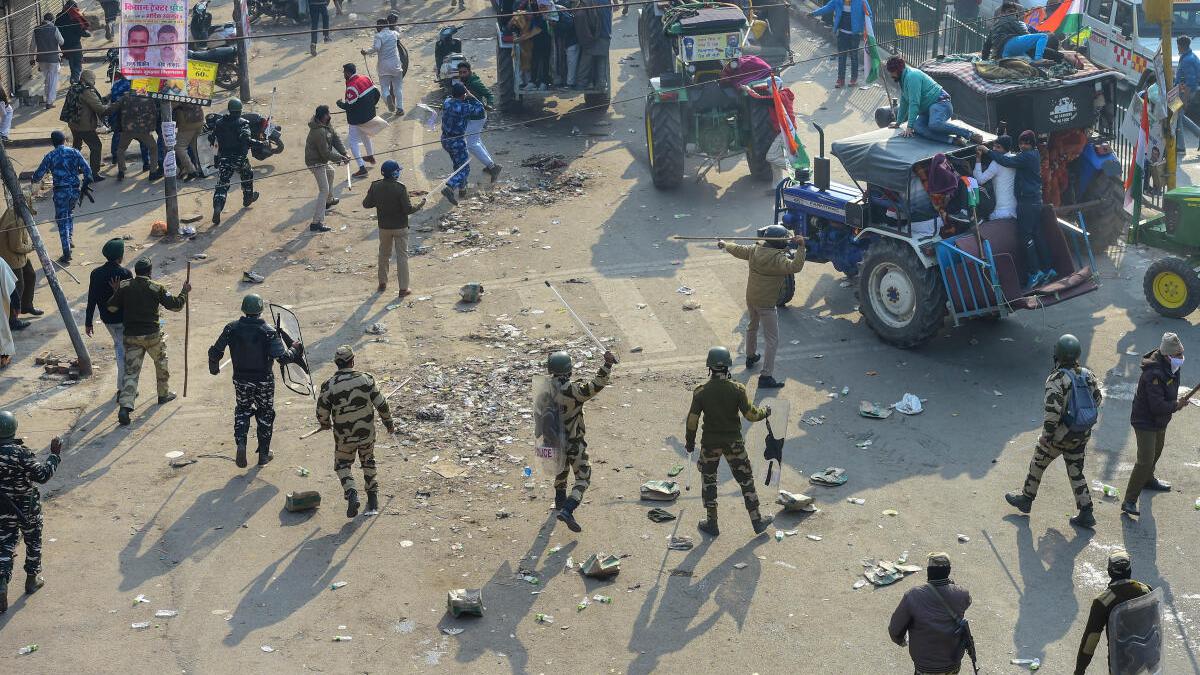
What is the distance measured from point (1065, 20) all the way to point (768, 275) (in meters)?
9.45

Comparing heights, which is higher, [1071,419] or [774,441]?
[1071,419]

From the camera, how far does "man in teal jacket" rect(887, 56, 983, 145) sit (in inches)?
551

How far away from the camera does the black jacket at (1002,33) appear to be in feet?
56.0

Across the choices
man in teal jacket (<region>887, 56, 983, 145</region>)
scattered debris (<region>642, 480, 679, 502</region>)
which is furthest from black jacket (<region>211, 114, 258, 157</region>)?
scattered debris (<region>642, 480, 679, 502</region>)

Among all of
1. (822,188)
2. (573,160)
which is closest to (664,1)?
(573,160)

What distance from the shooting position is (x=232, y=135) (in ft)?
58.2

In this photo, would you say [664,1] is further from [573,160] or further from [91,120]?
[91,120]

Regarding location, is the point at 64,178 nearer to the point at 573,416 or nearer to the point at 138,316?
the point at 138,316

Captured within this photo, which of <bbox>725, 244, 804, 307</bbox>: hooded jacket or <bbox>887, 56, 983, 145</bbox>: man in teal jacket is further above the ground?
<bbox>887, 56, 983, 145</bbox>: man in teal jacket

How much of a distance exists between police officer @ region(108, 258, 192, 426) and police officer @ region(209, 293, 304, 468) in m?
1.19

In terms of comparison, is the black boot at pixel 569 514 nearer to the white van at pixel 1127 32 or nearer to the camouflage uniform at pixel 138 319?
the camouflage uniform at pixel 138 319

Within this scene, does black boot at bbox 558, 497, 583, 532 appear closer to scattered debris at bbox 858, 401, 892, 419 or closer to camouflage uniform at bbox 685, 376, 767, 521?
camouflage uniform at bbox 685, 376, 767, 521

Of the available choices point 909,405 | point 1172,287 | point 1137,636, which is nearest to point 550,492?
point 909,405

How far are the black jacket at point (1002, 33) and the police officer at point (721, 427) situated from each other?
8608 mm
